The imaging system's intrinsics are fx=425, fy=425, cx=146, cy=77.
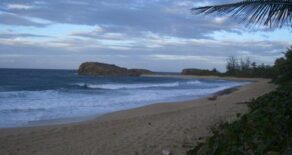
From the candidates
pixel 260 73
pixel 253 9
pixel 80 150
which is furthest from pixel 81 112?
pixel 260 73

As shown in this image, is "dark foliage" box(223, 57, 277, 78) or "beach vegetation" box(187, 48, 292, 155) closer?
"beach vegetation" box(187, 48, 292, 155)

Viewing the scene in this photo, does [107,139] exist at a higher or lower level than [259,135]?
lower

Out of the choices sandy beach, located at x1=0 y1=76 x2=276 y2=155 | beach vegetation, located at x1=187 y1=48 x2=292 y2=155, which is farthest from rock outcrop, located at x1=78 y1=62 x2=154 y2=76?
beach vegetation, located at x1=187 y1=48 x2=292 y2=155

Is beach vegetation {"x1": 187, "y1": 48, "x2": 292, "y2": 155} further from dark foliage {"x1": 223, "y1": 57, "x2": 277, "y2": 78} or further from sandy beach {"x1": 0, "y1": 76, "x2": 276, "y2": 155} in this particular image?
dark foliage {"x1": 223, "y1": 57, "x2": 277, "y2": 78}

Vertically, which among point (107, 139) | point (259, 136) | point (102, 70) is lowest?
point (107, 139)

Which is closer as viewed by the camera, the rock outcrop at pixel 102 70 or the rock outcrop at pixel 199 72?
the rock outcrop at pixel 102 70

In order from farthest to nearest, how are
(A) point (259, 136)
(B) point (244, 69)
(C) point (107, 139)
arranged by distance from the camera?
(B) point (244, 69) → (C) point (107, 139) → (A) point (259, 136)

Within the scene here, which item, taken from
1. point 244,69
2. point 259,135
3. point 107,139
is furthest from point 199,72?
point 259,135

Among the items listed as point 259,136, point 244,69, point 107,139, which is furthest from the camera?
point 244,69

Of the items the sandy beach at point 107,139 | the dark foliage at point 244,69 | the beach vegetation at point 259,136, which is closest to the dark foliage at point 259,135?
the beach vegetation at point 259,136

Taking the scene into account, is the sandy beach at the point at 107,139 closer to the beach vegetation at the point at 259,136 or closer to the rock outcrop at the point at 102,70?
the beach vegetation at the point at 259,136

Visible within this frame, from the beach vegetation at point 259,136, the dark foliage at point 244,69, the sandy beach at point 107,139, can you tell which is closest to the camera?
the beach vegetation at point 259,136

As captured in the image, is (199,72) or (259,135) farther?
(199,72)

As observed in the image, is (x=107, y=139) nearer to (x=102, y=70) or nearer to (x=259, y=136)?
(x=259, y=136)
